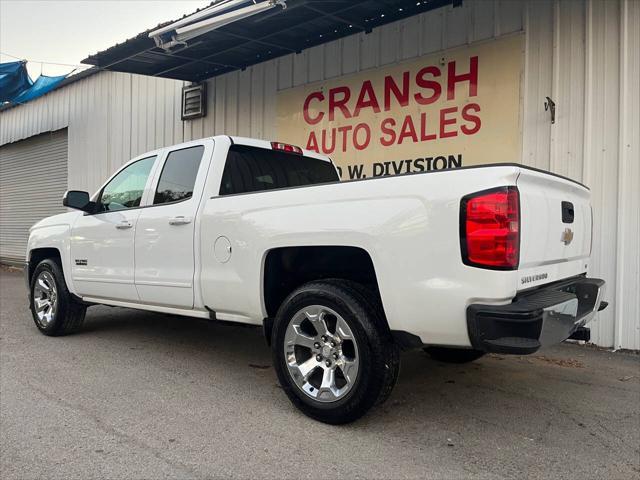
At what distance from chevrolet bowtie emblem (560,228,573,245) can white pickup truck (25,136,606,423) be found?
0.04 feet

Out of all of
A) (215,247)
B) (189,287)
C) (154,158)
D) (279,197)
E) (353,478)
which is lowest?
(353,478)

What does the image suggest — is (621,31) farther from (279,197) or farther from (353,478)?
(353,478)

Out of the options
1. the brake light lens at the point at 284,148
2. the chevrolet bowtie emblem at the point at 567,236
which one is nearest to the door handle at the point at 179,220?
the brake light lens at the point at 284,148

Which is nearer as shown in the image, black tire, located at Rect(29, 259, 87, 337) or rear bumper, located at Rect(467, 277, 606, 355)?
rear bumper, located at Rect(467, 277, 606, 355)

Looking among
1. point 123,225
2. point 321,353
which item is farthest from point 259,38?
point 321,353

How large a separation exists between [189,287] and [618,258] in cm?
433

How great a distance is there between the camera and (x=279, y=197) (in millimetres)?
3521

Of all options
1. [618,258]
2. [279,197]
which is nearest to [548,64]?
[618,258]

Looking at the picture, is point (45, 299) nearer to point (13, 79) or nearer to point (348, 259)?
point (348, 259)

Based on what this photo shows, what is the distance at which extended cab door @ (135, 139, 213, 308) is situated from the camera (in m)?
4.15

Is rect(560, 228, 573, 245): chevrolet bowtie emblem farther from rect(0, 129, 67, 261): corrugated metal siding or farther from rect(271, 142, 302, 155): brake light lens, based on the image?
rect(0, 129, 67, 261): corrugated metal siding

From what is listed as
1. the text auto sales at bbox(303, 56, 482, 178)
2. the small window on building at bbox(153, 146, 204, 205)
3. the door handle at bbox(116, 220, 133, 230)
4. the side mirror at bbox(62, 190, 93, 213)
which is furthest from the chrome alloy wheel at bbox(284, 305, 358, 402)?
the text auto sales at bbox(303, 56, 482, 178)

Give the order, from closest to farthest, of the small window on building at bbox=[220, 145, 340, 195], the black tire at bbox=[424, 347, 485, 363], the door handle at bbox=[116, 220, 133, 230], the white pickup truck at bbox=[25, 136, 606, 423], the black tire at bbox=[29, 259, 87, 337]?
the white pickup truck at bbox=[25, 136, 606, 423] < the small window on building at bbox=[220, 145, 340, 195] < the black tire at bbox=[424, 347, 485, 363] < the door handle at bbox=[116, 220, 133, 230] < the black tire at bbox=[29, 259, 87, 337]

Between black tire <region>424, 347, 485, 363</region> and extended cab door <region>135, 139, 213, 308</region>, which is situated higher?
extended cab door <region>135, 139, 213, 308</region>
